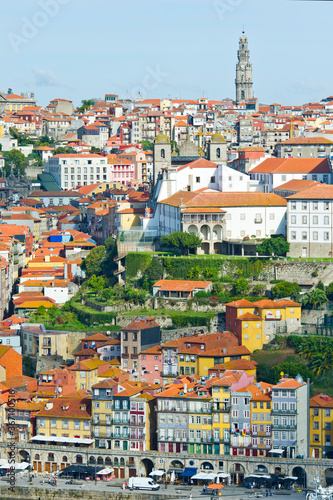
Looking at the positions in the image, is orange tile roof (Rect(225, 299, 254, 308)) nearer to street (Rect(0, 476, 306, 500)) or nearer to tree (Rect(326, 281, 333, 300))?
tree (Rect(326, 281, 333, 300))

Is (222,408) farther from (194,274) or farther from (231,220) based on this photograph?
(231,220)

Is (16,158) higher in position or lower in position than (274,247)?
higher

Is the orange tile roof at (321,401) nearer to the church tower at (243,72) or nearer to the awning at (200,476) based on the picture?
the awning at (200,476)

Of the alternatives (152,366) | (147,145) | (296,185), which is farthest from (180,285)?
(147,145)

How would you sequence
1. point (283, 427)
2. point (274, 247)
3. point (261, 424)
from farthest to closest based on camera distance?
point (274, 247)
point (261, 424)
point (283, 427)

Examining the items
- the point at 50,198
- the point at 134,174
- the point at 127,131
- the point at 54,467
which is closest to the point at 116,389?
the point at 54,467

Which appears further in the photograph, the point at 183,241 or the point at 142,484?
the point at 183,241

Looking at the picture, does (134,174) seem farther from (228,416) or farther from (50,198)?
(228,416)
